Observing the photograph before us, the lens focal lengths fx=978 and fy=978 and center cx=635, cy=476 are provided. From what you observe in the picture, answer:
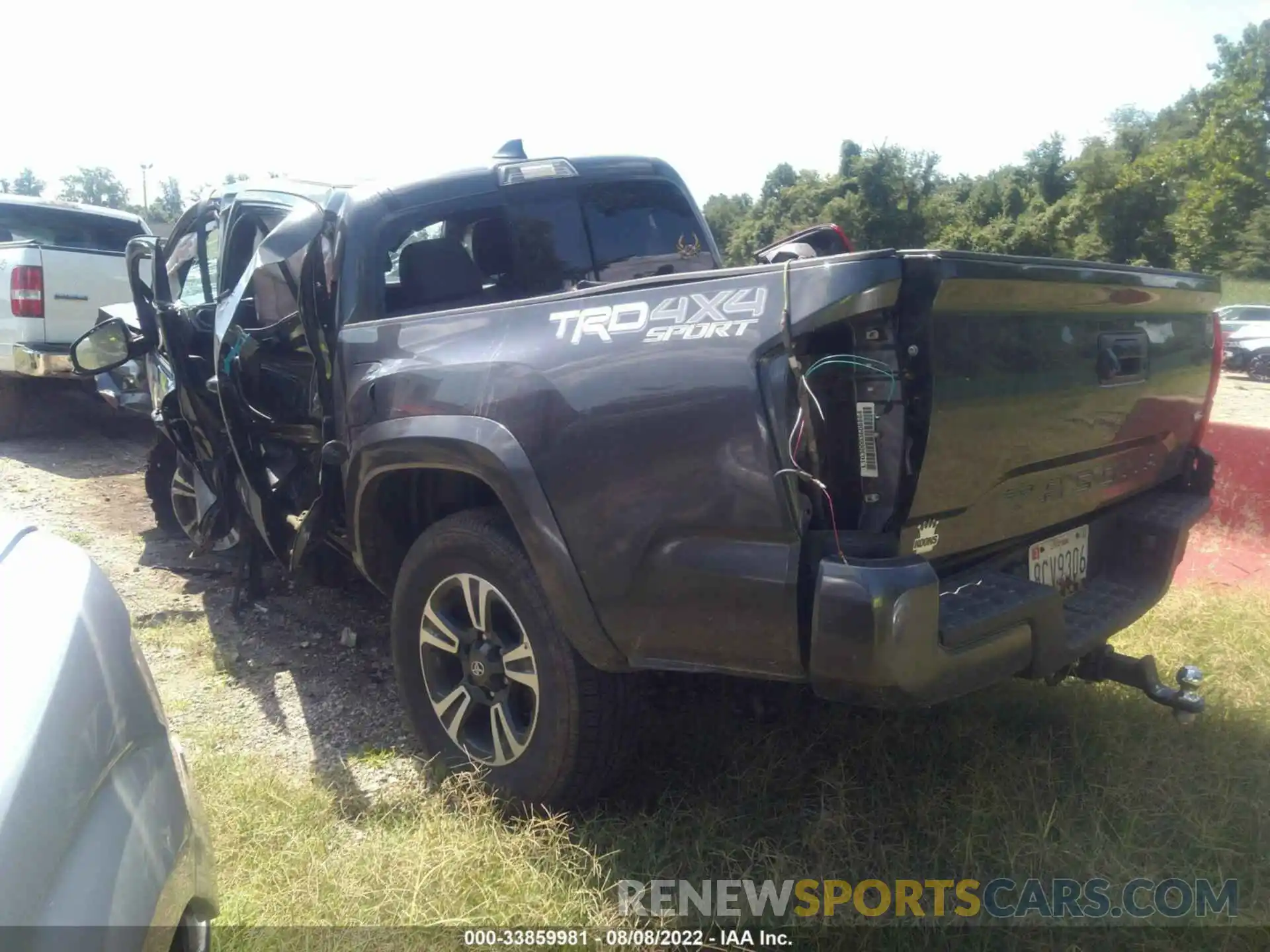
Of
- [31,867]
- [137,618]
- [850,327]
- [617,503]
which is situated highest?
[850,327]

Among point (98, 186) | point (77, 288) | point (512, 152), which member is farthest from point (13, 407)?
point (98, 186)

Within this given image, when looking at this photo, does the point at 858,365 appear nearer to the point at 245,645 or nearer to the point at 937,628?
the point at 937,628

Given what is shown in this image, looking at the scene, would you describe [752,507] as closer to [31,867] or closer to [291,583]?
[31,867]

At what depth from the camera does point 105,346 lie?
5184mm

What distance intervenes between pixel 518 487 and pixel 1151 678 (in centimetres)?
209

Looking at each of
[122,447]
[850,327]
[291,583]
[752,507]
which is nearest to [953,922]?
[752,507]

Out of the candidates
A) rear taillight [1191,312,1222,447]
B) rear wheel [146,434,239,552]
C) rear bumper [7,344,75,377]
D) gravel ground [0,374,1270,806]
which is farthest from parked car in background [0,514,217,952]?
rear bumper [7,344,75,377]

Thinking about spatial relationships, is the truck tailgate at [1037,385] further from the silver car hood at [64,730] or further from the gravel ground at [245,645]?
the gravel ground at [245,645]

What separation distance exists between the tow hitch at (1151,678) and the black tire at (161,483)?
5.28 metres

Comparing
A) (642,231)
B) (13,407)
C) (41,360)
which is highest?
(642,231)

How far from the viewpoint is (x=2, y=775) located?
131 centimetres

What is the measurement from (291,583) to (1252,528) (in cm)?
502

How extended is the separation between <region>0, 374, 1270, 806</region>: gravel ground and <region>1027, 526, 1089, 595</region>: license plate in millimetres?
2204

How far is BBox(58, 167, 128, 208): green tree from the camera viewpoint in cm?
7706
